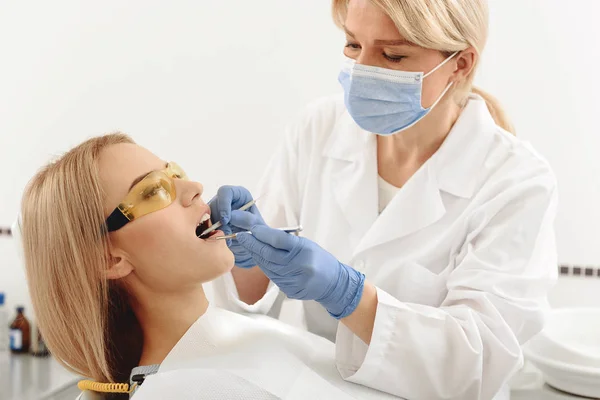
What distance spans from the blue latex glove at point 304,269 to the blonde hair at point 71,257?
1.01 ft

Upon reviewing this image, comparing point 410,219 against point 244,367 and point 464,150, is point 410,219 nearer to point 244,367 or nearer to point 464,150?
point 464,150

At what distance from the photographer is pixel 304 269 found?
143cm

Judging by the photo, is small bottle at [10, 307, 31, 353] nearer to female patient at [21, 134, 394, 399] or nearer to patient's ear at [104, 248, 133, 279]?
female patient at [21, 134, 394, 399]

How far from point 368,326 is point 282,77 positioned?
1.35 meters

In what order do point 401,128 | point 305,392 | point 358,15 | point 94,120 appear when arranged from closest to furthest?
point 305,392 < point 358,15 < point 401,128 < point 94,120

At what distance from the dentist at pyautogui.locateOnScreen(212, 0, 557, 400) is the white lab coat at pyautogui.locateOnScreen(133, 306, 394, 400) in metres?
0.09

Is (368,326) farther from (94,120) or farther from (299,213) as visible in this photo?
(94,120)

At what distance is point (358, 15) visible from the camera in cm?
168

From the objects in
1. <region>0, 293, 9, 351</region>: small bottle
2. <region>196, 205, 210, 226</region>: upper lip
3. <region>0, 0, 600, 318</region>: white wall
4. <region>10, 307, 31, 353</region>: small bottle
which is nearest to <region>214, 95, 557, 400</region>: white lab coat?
<region>196, 205, 210, 226</region>: upper lip

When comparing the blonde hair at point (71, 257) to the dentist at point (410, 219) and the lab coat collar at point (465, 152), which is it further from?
the lab coat collar at point (465, 152)

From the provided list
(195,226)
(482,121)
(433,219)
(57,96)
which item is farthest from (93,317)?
(57,96)

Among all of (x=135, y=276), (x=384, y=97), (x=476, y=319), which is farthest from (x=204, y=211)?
(x=476, y=319)

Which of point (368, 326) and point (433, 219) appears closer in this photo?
point (368, 326)

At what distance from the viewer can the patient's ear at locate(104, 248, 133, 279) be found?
1526mm
